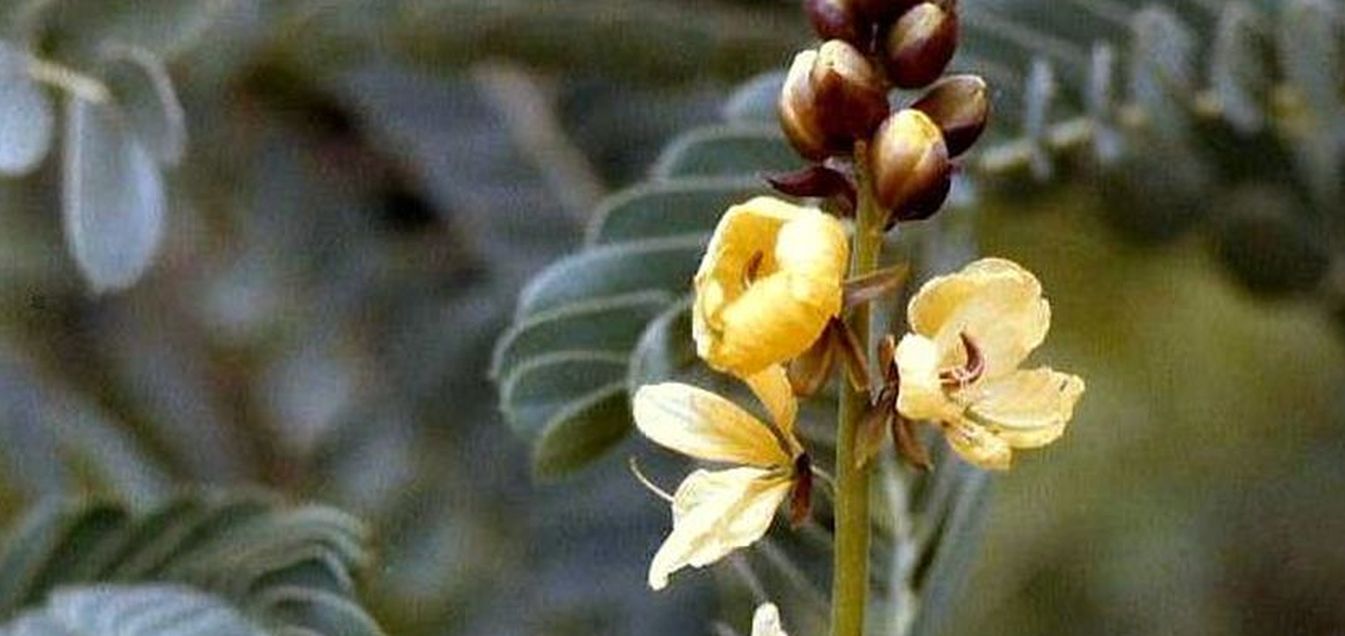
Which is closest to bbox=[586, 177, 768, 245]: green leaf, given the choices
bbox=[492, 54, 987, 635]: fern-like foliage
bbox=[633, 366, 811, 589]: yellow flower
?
bbox=[492, 54, 987, 635]: fern-like foliage

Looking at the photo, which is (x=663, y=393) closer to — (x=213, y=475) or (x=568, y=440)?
(x=568, y=440)

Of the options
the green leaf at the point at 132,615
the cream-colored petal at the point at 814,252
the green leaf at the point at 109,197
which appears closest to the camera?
the cream-colored petal at the point at 814,252

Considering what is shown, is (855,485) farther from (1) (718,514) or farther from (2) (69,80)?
(2) (69,80)

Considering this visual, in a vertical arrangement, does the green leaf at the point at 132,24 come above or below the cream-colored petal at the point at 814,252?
below

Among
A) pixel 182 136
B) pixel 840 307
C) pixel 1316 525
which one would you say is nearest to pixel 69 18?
pixel 182 136

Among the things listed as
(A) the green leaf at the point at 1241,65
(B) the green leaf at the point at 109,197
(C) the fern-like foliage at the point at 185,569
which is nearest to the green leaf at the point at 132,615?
(C) the fern-like foliage at the point at 185,569

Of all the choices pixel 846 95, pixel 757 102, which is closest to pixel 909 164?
pixel 846 95

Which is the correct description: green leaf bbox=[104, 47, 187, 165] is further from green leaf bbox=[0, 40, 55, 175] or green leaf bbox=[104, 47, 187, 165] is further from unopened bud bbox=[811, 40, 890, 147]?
unopened bud bbox=[811, 40, 890, 147]

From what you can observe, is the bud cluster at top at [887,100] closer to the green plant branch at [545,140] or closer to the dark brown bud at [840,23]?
the dark brown bud at [840,23]

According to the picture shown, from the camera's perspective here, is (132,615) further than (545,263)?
No
